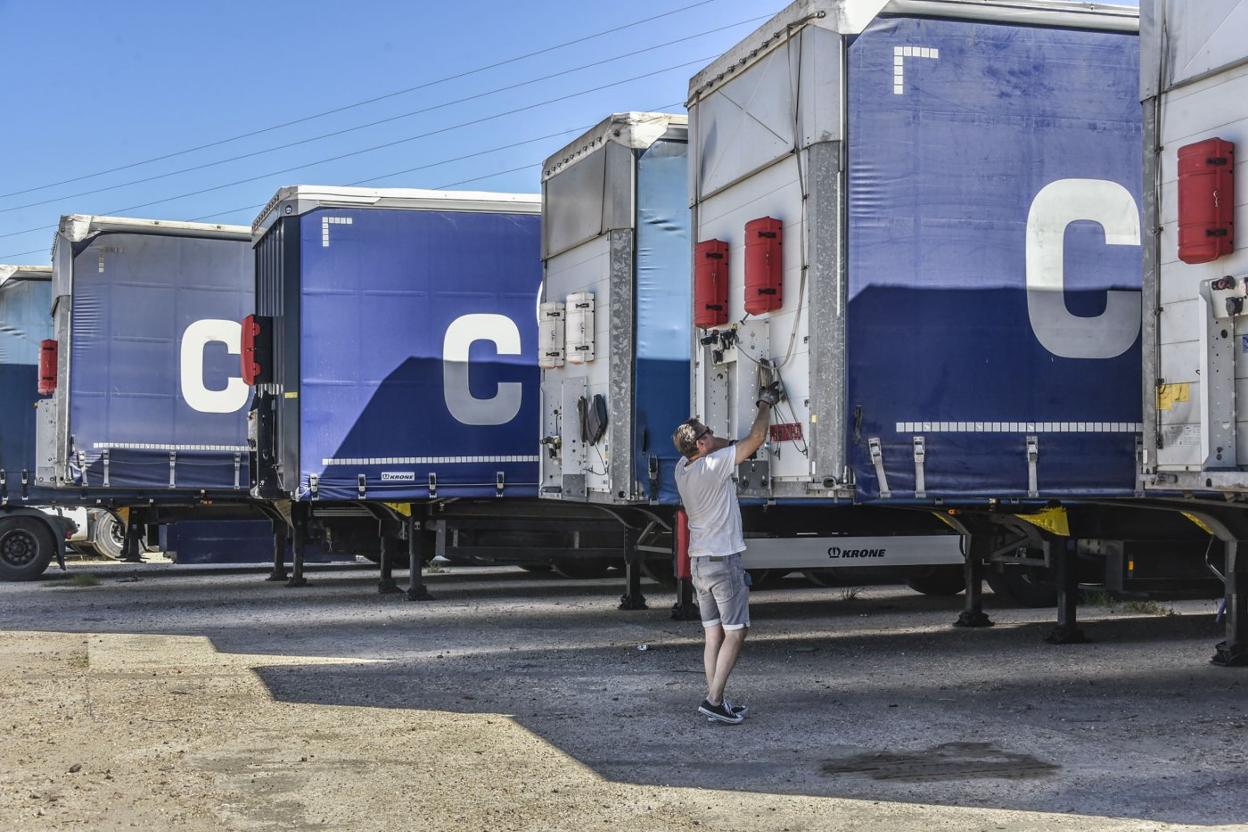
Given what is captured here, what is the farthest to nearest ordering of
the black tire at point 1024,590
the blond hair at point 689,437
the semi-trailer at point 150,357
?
the semi-trailer at point 150,357 < the black tire at point 1024,590 < the blond hair at point 689,437

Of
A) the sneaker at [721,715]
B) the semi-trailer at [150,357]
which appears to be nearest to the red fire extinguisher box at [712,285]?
the sneaker at [721,715]

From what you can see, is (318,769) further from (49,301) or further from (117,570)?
(117,570)

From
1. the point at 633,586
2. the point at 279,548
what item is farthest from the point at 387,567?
the point at 633,586

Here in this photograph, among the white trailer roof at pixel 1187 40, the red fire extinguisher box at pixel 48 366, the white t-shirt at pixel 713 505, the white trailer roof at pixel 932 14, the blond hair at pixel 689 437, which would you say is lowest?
the white t-shirt at pixel 713 505

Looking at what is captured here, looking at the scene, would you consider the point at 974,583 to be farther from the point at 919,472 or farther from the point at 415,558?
the point at 415,558

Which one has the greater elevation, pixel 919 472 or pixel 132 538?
pixel 919 472

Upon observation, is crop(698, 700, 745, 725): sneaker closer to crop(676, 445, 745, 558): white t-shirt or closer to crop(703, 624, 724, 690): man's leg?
crop(703, 624, 724, 690): man's leg

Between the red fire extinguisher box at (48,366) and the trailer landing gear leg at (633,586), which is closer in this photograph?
the trailer landing gear leg at (633,586)

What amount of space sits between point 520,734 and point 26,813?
2632 millimetres

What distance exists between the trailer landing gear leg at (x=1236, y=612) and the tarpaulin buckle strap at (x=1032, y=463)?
49.4 inches

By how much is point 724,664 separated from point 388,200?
897 cm

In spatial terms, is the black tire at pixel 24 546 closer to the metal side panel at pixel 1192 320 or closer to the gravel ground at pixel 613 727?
the gravel ground at pixel 613 727

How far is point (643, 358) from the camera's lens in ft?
40.9

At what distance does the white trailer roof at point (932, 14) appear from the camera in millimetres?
9547
